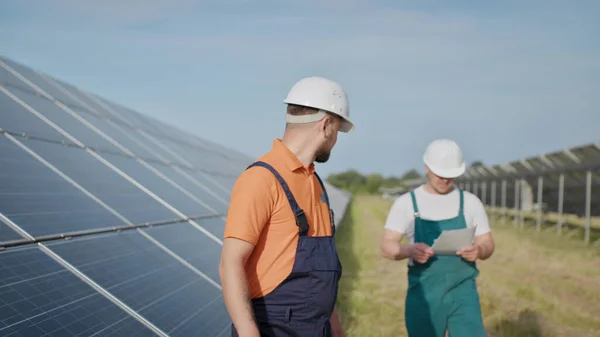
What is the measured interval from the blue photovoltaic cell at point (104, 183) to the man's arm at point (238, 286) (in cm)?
271

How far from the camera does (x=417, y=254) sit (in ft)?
16.2

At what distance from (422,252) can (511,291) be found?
6.50 metres

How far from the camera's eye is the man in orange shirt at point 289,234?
2721mm

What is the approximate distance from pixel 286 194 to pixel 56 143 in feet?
12.8

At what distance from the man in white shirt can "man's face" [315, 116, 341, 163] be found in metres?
1.95

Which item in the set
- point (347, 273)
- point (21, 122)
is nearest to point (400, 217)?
→ point (21, 122)

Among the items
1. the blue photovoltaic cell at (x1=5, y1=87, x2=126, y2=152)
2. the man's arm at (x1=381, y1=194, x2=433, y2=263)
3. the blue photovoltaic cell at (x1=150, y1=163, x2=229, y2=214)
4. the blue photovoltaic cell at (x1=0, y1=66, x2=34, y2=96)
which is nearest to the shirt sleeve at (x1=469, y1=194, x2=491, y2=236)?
the man's arm at (x1=381, y1=194, x2=433, y2=263)

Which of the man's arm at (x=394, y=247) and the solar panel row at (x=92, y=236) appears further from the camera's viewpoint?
the man's arm at (x=394, y=247)

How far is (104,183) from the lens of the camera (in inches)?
229

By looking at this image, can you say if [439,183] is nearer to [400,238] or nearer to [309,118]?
[400,238]

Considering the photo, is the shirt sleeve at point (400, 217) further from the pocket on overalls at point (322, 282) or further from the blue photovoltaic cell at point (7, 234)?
the blue photovoltaic cell at point (7, 234)

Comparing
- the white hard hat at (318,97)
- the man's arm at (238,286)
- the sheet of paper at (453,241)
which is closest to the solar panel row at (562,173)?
the sheet of paper at (453,241)

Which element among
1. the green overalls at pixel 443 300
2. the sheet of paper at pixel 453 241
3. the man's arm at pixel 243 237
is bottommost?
the green overalls at pixel 443 300

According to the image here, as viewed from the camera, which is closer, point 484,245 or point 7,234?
point 7,234
